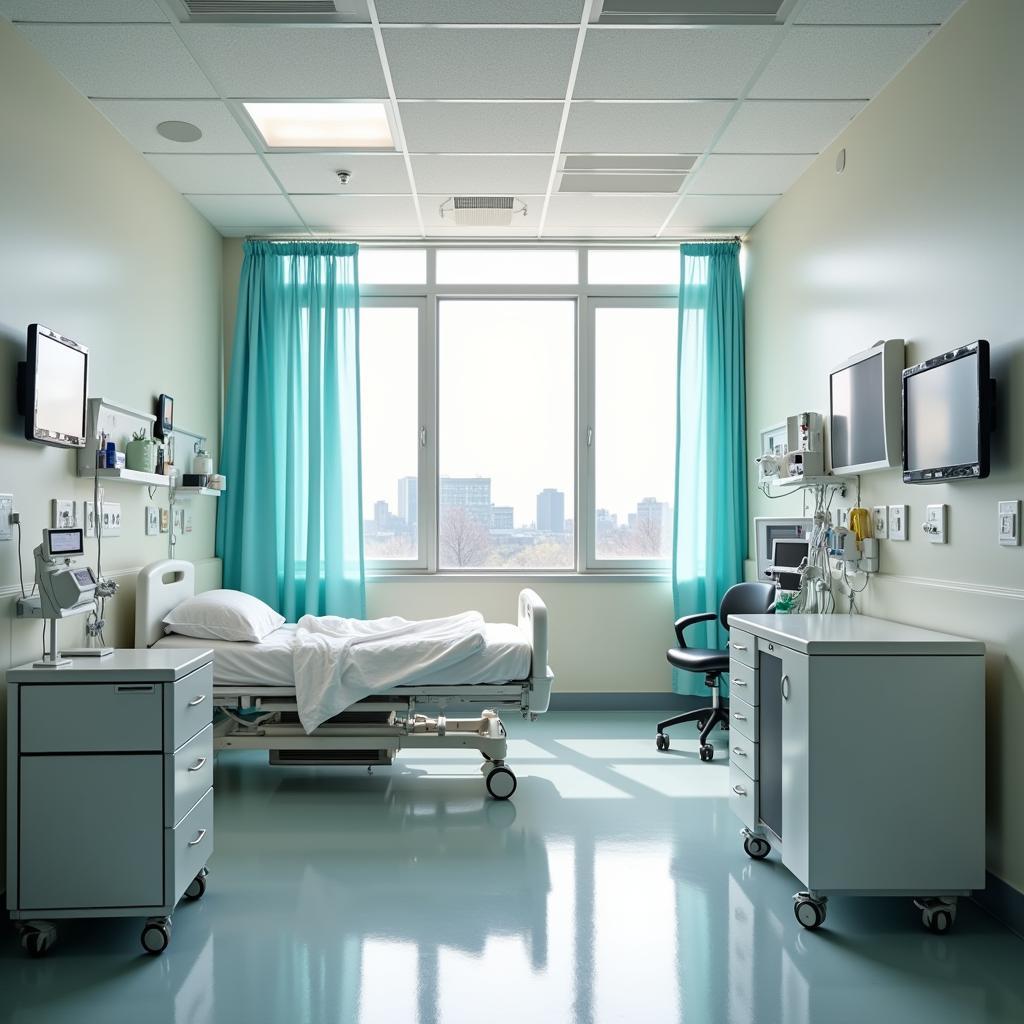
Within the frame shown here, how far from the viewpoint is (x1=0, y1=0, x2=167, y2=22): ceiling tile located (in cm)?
282

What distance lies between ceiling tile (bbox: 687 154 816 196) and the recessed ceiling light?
5.37 ft

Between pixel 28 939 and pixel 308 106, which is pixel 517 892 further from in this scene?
pixel 308 106

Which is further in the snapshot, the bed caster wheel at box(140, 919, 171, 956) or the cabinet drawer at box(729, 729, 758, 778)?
the cabinet drawer at box(729, 729, 758, 778)

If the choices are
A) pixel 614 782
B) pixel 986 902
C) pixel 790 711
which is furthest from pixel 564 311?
pixel 986 902

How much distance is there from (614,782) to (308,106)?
342cm

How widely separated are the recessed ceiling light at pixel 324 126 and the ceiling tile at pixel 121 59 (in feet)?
1.38

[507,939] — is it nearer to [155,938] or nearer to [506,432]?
[155,938]

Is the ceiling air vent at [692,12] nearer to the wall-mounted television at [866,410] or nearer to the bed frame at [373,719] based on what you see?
the wall-mounted television at [866,410]

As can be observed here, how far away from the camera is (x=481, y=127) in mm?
3809

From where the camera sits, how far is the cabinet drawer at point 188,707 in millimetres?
2453

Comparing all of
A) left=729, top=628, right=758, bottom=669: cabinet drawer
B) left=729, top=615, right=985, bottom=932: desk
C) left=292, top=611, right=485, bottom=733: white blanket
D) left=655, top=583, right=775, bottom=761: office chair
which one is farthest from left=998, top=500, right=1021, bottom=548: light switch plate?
left=292, top=611, right=485, bottom=733: white blanket

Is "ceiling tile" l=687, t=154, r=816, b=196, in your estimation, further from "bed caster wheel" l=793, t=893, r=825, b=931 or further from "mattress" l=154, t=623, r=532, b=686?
"bed caster wheel" l=793, t=893, r=825, b=931

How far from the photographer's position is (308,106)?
378cm

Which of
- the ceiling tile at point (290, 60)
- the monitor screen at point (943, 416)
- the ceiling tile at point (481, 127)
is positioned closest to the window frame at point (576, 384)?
the ceiling tile at point (481, 127)
